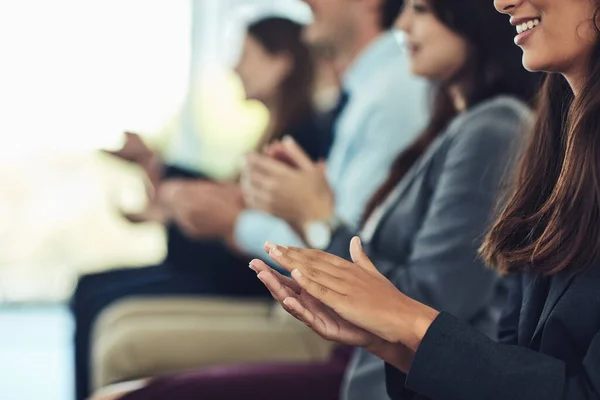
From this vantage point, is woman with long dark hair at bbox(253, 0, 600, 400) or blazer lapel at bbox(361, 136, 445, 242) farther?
blazer lapel at bbox(361, 136, 445, 242)

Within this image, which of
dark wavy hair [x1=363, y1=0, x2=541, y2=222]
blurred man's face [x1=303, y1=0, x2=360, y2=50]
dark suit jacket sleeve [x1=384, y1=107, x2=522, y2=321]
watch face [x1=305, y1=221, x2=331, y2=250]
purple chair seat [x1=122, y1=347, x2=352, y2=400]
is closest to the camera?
dark suit jacket sleeve [x1=384, y1=107, x2=522, y2=321]

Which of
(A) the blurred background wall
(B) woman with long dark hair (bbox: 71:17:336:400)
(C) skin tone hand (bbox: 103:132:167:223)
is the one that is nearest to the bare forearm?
(B) woman with long dark hair (bbox: 71:17:336:400)

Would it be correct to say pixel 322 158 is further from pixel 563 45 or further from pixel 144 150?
pixel 563 45

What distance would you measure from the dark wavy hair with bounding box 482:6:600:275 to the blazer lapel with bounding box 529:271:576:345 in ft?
0.03

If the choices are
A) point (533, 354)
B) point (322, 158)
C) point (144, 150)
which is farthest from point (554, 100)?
point (144, 150)

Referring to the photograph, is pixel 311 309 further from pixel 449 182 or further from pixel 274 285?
pixel 449 182

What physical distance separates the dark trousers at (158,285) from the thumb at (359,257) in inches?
60.4

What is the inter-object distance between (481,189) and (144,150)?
1.56 metres

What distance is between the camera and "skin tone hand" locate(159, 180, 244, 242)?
2486 mm

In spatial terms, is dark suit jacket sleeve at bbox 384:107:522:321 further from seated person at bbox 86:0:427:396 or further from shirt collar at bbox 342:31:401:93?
shirt collar at bbox 342:31:401:93

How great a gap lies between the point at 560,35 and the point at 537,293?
0.74 feet

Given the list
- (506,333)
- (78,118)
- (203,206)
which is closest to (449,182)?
(506,333)

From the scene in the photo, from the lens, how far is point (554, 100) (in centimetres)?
96

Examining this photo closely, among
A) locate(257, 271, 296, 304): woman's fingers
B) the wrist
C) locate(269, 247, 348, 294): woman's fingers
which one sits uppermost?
locate(269, 247, 348, 294): woman's fingers
